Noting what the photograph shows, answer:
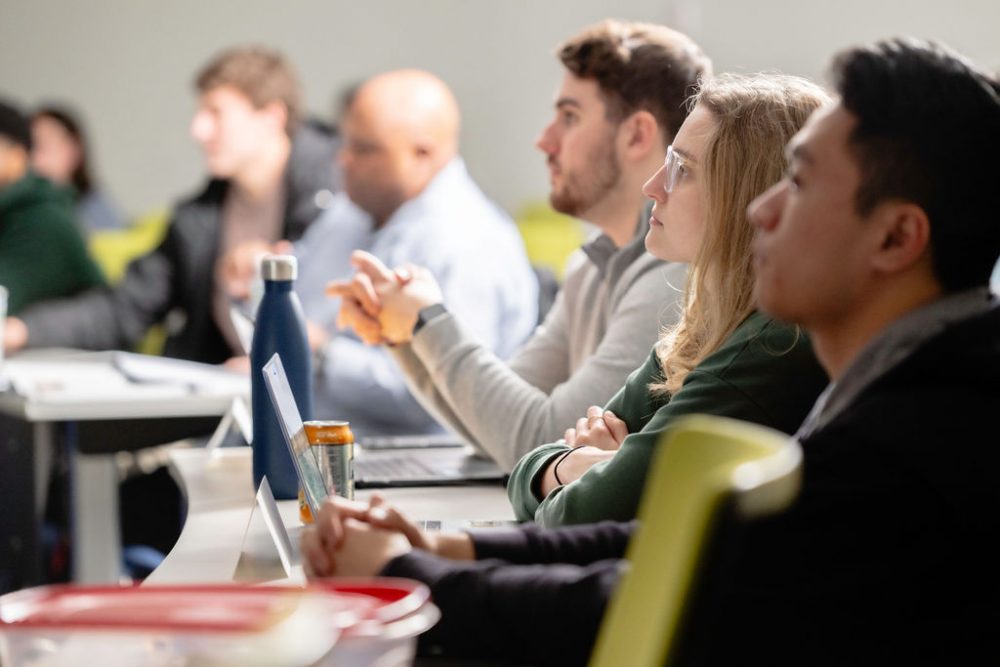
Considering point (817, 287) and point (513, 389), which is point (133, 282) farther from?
point (817, 287)

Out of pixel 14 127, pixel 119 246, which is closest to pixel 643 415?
pixel 14 127

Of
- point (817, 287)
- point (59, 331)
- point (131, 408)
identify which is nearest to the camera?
point (817, 287)

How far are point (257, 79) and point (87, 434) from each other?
176cm

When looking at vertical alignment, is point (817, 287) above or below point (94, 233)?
above

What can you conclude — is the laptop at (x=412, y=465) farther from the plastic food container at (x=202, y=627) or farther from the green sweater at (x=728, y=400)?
the plastic food container at (x=202, y=627)

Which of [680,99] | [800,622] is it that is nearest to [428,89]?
[680,99]

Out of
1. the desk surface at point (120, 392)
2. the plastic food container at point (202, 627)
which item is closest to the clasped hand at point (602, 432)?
the plastic food container at point (202, 627)

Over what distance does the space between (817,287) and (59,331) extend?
321 centimetres

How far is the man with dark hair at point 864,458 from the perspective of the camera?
850 mm

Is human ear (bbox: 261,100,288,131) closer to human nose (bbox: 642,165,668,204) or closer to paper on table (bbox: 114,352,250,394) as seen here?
paper on table (bbox: 114,352,250,394)

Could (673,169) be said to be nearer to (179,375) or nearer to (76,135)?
(179,375)

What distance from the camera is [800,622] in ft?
2.77

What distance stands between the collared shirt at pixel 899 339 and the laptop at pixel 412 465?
57cm

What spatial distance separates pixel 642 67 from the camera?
2.20 meters
